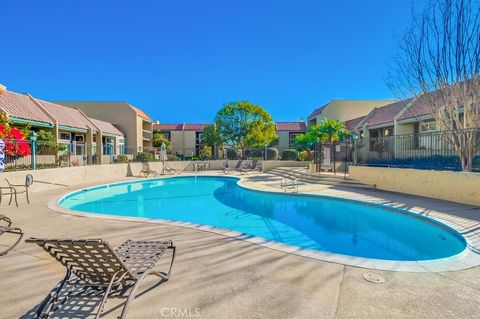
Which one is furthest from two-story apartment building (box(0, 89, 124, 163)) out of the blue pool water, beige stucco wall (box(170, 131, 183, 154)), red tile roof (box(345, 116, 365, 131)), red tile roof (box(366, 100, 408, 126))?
red tile roof (box(345, 116, 365, 131))

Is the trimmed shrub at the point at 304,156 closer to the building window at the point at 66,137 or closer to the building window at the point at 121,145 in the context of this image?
the building window at the point at 121,145

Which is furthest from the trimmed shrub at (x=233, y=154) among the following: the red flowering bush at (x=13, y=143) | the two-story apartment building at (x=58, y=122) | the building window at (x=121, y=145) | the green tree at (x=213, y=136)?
the red flowering bush at (x=13, y=143)

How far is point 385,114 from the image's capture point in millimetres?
21141

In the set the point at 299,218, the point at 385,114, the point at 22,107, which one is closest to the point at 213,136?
the point at 22,107

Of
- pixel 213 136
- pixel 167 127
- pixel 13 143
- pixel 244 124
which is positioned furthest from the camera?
pixel 167 127

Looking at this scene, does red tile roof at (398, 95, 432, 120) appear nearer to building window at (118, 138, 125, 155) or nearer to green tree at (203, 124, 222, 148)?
green tree at (203, 124, 222, 148)

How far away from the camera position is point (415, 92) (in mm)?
10969

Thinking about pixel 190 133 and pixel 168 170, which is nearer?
pixel 168 170

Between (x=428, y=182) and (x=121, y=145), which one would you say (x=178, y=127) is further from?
(x=428, y=182)

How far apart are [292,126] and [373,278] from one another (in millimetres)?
41028

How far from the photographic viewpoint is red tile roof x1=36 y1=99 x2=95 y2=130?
1970 cm

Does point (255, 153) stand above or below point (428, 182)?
above

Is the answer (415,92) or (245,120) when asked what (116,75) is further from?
(415,92)

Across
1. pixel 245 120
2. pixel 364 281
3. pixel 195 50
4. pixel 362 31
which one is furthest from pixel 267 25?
pixel 364 281
